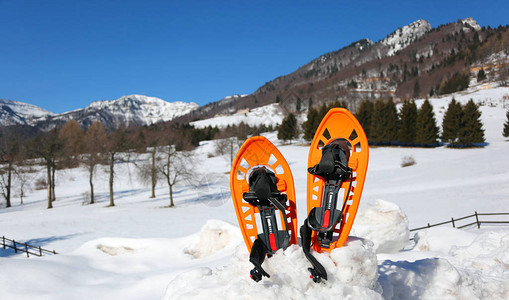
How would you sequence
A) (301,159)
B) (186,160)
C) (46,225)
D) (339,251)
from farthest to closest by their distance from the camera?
(301,159), (186,160), (46,225), (339,251)

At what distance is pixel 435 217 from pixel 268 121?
9029cm

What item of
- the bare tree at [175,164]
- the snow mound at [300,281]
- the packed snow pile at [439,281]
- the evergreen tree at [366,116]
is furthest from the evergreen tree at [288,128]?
the snow mound at [300,281]

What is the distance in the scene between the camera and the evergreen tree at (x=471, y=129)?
42.7 metres

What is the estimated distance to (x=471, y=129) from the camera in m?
42.9

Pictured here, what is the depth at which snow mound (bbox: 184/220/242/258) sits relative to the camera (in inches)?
412

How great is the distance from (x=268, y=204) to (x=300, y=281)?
1494 mm

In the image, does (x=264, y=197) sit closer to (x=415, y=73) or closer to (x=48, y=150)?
(x=48, y=150)

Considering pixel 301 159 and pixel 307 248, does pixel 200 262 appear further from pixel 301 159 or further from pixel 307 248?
pixel 301 159

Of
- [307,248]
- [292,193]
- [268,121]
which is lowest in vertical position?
[307,248]

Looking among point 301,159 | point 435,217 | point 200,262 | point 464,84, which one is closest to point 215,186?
point 301,159

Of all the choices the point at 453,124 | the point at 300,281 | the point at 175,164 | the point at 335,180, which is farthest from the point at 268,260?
the point at 453,124

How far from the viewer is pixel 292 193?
5.00 meters

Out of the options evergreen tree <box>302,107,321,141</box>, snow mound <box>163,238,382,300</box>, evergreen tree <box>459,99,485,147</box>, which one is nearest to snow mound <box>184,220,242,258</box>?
snow mound <box>163,238,382,300</box>

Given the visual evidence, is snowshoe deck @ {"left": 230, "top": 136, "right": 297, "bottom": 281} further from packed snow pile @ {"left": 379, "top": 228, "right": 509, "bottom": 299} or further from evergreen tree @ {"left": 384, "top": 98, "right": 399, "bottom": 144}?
evergreen tree @ {"left": 384, "top": 98, "right": 399, "bottom": 144}
